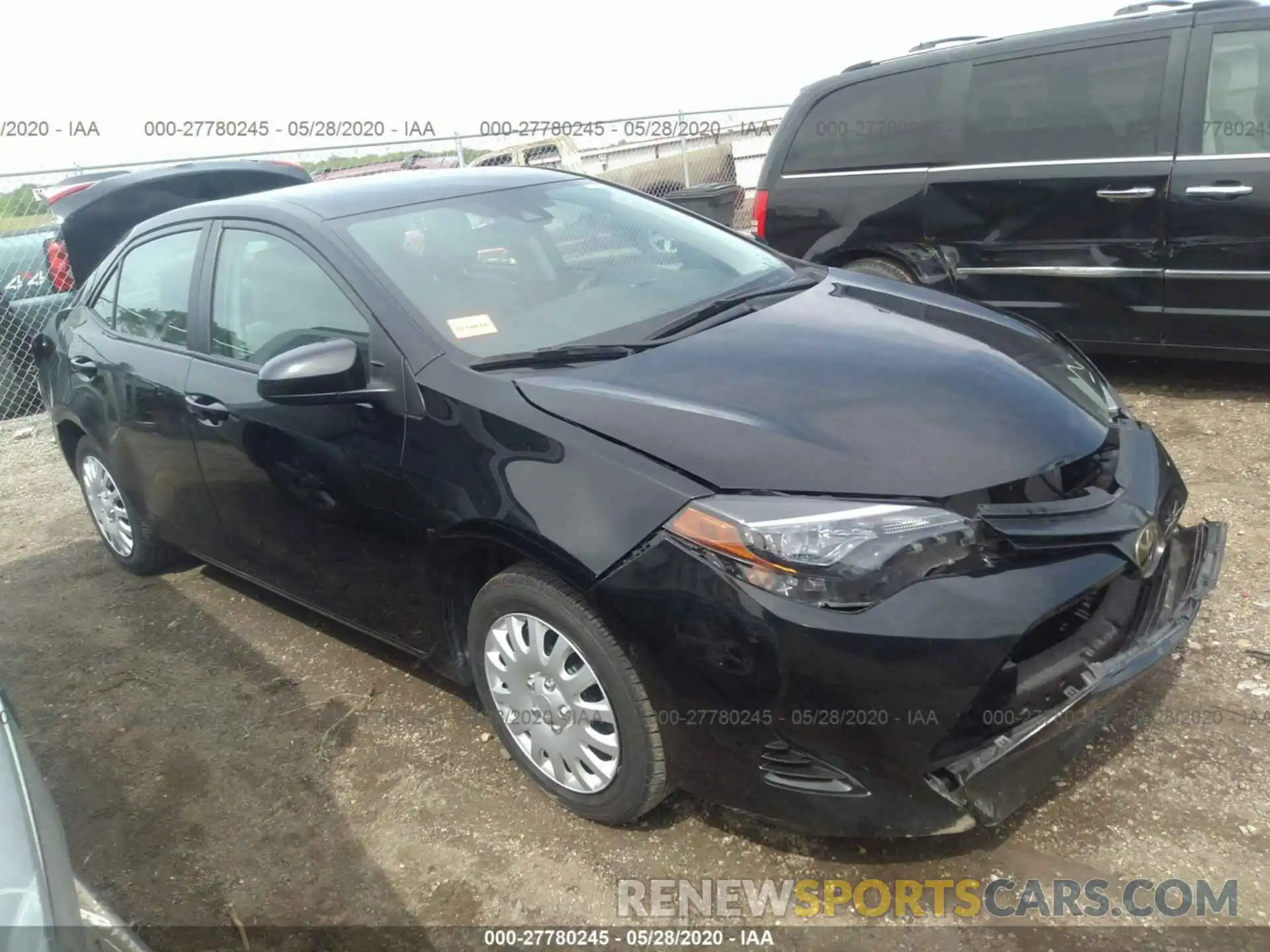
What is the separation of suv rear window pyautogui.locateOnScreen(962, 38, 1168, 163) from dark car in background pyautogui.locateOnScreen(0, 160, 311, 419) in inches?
204

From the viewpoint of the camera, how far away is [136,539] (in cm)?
437

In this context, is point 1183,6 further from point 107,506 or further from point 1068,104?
point 107,506

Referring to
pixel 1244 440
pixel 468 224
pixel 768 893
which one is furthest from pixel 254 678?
pixel 1244 440

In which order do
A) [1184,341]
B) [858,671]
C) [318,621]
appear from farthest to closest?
[1184,341] < [318,621] < [858,671]

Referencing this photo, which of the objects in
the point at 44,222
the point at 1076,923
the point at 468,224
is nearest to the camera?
the point at 1076,923

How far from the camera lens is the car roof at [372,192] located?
10.5 feet

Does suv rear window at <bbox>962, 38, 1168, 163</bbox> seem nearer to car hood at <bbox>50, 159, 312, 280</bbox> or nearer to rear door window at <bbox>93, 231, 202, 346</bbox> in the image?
rear door window at <bbox>93, 231, 202, 346</bbox>

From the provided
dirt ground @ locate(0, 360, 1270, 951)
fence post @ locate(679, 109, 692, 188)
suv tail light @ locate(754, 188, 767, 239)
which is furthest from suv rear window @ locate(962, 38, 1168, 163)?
fence post @ locate(679, 109, 692, 188)

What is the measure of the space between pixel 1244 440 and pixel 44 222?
29.3 ft

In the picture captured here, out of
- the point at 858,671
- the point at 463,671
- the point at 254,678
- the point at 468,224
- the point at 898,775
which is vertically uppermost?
the point at 468,224

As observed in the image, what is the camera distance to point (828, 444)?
2.20 meters

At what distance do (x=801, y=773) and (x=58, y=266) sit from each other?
308 inches

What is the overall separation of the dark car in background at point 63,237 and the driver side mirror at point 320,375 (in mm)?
5180

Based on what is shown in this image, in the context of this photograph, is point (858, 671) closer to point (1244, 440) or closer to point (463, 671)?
point (463, 671)
